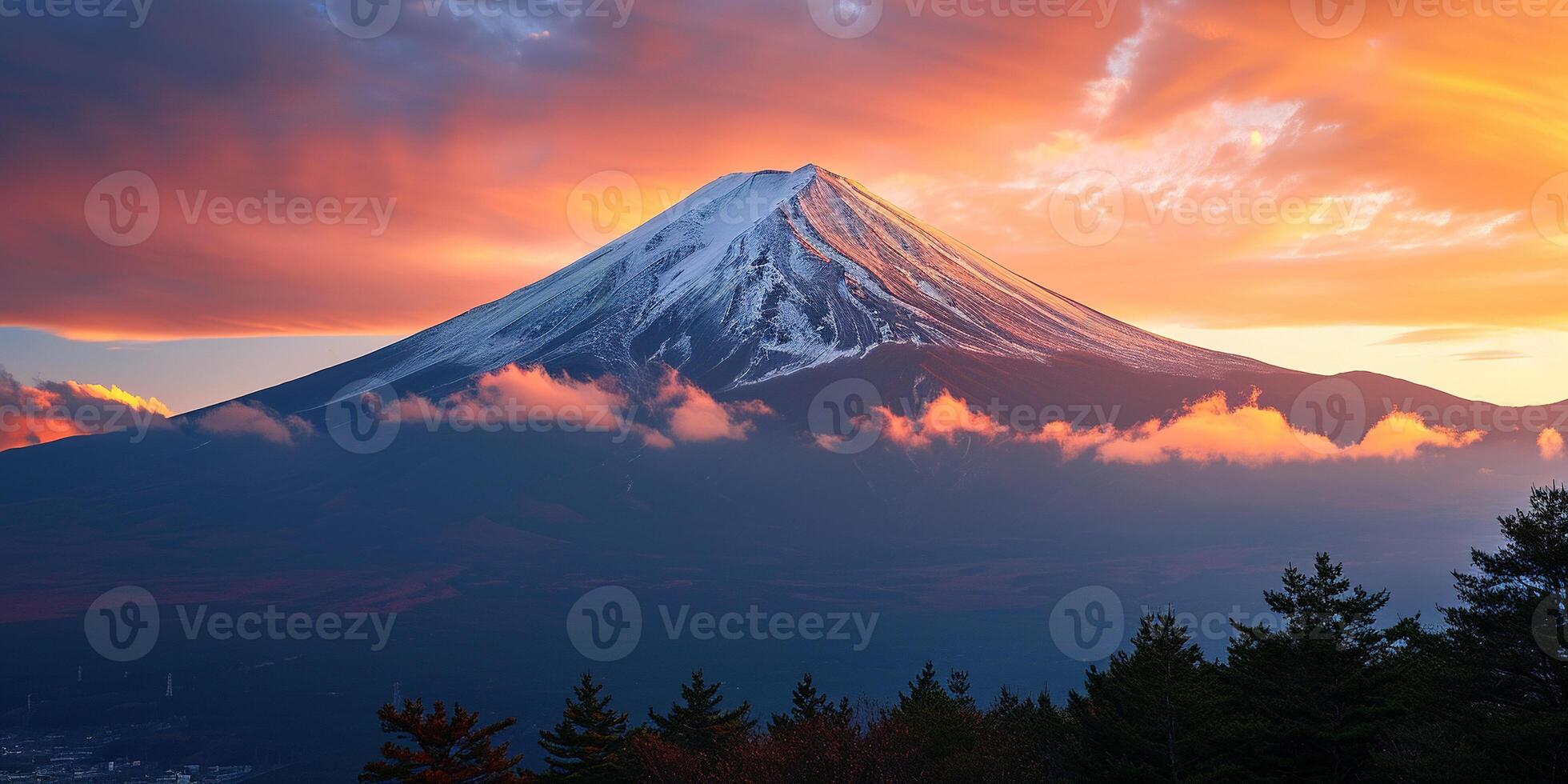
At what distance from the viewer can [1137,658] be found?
102ft

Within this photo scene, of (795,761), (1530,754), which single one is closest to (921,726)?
(795,761)

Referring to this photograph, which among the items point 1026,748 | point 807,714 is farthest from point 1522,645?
point 807,714

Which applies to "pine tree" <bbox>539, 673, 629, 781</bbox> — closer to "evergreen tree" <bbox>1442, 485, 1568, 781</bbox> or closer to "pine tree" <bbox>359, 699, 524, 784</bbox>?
"pine tree" <bbox>359, 699, 524, 784</bbox>

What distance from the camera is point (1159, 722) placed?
29.9 metres

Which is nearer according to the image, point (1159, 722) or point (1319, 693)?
point (1319, 693)

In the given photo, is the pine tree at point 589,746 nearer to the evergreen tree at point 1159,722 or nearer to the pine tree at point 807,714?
the pine tree at point 807,714

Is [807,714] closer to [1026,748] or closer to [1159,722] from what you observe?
[1026,748]

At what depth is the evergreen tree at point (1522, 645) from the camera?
22812mm

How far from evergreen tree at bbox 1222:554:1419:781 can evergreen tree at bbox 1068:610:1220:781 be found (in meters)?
1.20

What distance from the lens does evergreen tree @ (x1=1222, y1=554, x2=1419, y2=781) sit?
95.4 feet

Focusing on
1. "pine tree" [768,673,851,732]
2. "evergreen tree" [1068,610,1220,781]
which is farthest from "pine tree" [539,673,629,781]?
"evergreen tree" [1068,610,1220,781]

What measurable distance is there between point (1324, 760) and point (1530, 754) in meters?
7.27

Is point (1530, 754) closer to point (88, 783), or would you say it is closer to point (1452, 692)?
point (1452, 692)

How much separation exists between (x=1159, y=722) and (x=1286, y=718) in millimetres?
3434
